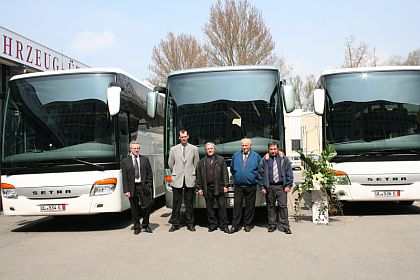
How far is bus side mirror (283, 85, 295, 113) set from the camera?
29.9ft

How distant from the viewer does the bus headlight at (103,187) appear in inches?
348

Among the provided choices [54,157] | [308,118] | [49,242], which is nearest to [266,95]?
[308,118]

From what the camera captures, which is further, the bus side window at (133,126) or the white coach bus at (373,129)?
the bus side window at (133,126)

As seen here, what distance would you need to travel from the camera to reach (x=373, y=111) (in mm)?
10055

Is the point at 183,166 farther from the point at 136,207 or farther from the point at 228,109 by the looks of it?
the point at 228,109

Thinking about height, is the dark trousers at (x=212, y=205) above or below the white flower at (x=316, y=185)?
below

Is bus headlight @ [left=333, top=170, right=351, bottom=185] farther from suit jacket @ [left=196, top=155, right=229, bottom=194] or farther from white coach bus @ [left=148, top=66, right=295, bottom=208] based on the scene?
suit jacket @ [left=196, top=155, right=229, bottom=194]

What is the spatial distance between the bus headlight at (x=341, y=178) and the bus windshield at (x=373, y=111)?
17.3 inches

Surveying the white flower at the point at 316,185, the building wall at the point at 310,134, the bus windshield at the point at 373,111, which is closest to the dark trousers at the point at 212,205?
the white flower at the point at 316,185

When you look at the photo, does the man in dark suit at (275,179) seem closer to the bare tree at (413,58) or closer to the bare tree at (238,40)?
the bare tree at (238,40)

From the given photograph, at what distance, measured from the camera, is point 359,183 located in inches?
387

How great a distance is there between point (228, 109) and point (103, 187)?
9.42ft

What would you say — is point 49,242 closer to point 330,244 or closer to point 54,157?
point 54,157

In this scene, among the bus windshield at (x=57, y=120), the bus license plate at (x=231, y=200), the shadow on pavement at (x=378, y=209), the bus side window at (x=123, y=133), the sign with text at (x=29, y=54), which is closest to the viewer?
the bus windshield at (x=57, y=120)
